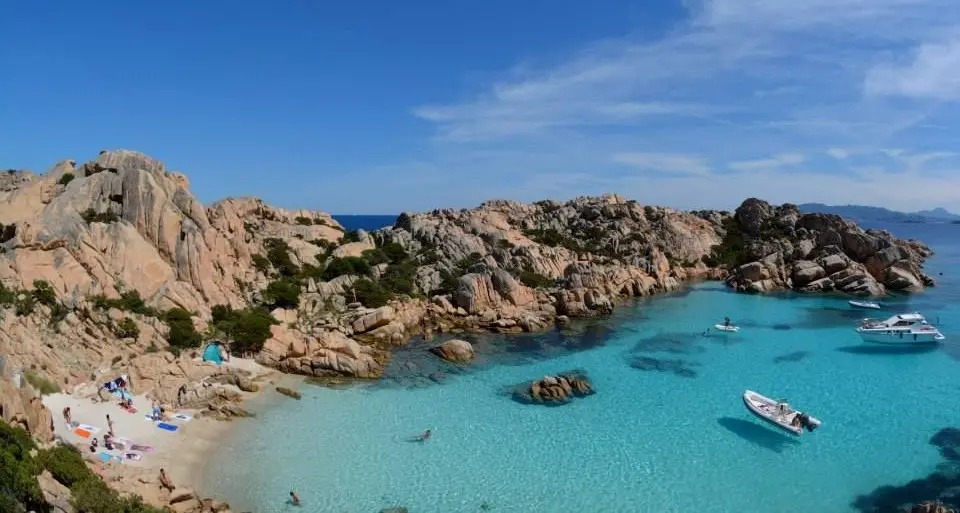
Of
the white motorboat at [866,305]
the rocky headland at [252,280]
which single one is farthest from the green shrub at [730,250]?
the white motorboat at [866,305]

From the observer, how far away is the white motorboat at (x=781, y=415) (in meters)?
28.6

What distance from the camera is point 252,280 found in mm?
49875

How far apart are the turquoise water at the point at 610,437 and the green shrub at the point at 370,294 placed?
1049 centimetres

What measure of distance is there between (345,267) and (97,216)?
21.3 meters

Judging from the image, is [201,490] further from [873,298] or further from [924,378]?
[873,298]

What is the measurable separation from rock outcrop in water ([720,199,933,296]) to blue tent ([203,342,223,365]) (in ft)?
207

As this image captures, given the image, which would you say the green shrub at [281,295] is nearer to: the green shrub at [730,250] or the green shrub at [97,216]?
the green shrub at [97,216]

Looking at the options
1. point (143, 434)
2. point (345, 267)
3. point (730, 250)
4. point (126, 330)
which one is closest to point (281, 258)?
point (345, 267)

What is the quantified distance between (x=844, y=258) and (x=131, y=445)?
3245 inches

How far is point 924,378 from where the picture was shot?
38031 millimetres

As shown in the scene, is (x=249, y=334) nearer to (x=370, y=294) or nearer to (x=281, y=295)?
(x=281, y=295)

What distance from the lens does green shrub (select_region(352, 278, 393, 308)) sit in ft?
A: 167

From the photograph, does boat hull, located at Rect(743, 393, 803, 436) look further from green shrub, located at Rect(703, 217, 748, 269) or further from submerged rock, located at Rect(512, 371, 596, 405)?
green shrub, located at Rect(703, 217, 748, 269)

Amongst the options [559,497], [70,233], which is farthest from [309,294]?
[559,497]
